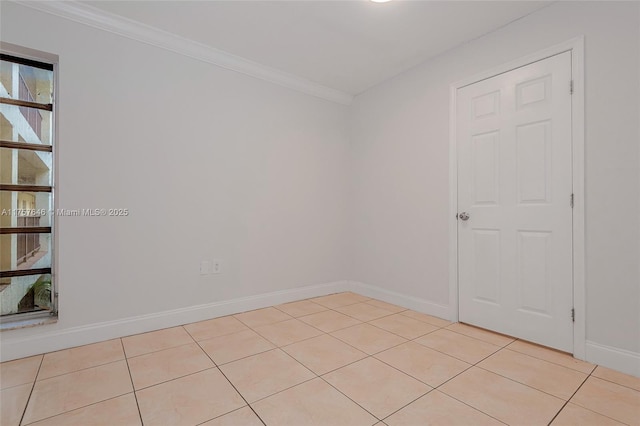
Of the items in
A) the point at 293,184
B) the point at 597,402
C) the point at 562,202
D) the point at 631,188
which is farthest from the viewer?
the point at 293,184

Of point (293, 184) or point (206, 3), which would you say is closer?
point (206, 3)

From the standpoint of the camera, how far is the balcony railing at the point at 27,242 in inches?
84.4

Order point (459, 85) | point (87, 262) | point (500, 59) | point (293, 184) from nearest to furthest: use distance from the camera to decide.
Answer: point (87, 262) < point (500, 59) < point (459, 85) < point (293, 184)

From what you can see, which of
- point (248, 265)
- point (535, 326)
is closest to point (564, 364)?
point (535, 326)

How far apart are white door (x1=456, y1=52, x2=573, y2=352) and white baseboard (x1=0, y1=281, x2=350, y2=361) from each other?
1.90 metres

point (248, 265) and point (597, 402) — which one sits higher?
point (248, 265)

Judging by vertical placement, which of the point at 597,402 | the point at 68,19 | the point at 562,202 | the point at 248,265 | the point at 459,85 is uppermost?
the point at 68,19

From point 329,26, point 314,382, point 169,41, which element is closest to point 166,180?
point 169,41

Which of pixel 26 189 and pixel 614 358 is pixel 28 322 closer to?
pixel 26 189

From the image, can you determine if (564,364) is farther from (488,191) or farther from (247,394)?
(247,394)

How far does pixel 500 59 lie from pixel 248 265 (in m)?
2.87

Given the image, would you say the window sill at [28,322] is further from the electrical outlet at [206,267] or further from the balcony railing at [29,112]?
the balcony railing at [29,112]

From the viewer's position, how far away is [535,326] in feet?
7.35

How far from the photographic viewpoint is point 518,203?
2.34 metres
